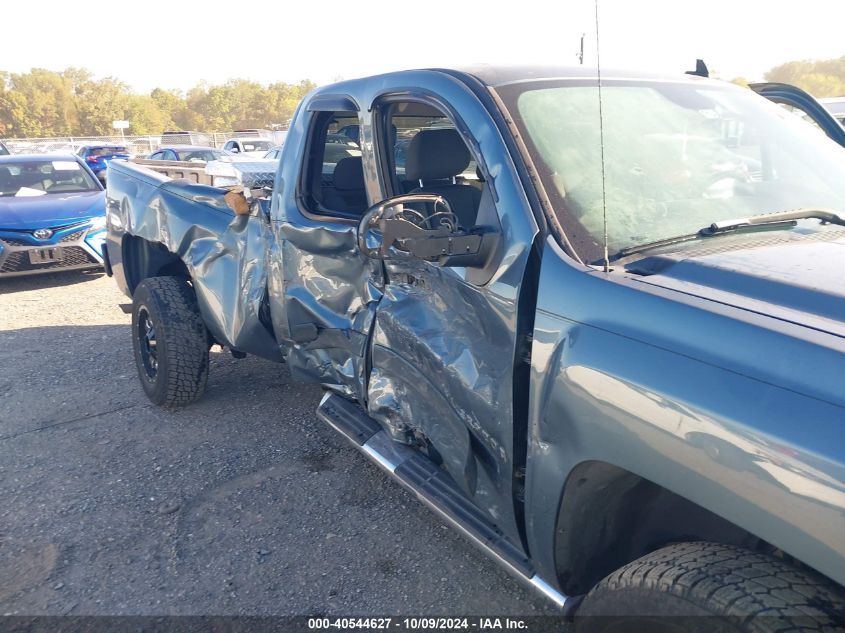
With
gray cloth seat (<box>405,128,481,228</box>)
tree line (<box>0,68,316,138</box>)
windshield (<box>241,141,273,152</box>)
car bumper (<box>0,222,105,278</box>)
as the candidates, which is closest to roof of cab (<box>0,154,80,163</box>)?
car bumper (<box>0,222,105,278</box>)

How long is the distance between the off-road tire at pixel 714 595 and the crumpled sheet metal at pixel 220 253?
8.18 ft

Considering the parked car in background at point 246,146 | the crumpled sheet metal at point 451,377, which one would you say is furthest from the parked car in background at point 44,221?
the parked car in background at point 246,146

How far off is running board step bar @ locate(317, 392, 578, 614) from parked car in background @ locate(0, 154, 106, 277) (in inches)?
235

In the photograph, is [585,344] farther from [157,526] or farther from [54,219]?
[54,219]

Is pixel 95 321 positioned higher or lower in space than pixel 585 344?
lower

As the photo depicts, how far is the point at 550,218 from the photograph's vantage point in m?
2.09

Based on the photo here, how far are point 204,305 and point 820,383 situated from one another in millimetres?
3544

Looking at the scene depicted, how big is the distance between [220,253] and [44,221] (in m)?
5.61

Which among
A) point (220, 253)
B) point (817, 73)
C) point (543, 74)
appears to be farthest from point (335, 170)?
point (817, 73)

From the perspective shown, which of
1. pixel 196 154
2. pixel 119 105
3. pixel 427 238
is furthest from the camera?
pixel 119 105

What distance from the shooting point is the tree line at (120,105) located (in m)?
64.6

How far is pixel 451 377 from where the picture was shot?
2.41 metres

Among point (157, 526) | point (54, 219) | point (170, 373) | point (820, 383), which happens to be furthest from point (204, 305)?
point (54, 219)

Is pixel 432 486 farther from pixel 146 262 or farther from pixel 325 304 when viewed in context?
pixel 146 262
